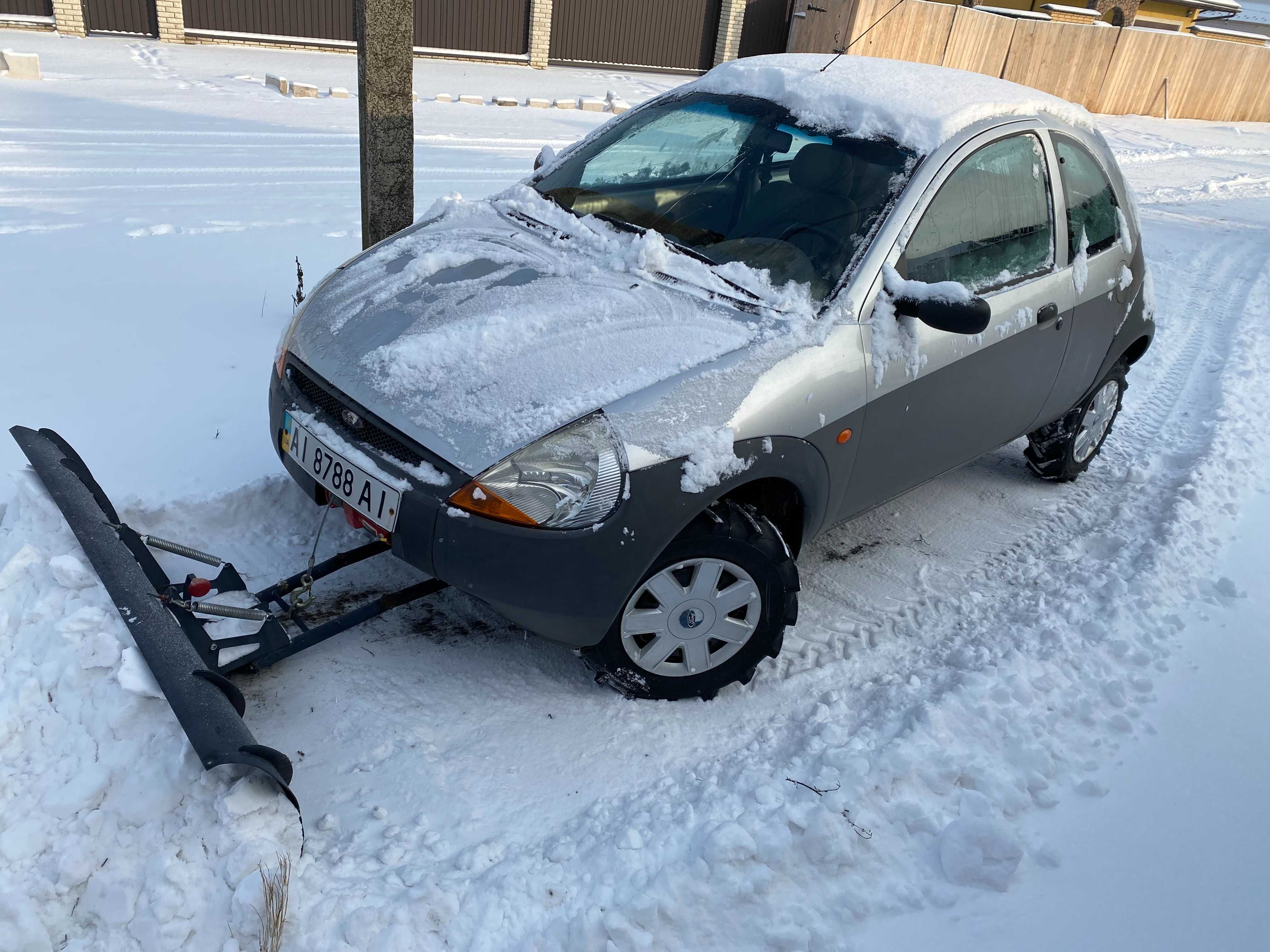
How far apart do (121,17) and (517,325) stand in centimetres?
1529

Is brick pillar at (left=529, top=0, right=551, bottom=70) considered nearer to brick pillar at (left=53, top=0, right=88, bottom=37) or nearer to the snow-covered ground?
brick pillar at (left=53, top=0, right=88, bottom=37)

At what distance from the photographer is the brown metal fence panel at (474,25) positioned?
16188 mm

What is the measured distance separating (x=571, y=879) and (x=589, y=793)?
32 cm

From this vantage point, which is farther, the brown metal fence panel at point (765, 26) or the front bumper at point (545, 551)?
the brown metal fence panel at point (765, 26)

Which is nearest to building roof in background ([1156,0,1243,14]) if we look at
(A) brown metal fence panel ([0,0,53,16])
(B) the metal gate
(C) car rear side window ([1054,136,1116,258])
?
(B) the metal gate

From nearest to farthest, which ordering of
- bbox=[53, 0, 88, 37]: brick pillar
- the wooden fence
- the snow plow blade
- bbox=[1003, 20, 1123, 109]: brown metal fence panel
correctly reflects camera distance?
the snow plow blade, bbox=[53, 0, 88, 37]: brick pillar, the wooden fence, bbox=[1003, 20, 1123, 109]: brown metal fence panel

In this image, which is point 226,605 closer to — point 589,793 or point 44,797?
point 44,797

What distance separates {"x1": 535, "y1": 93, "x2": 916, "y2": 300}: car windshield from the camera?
3232 mm

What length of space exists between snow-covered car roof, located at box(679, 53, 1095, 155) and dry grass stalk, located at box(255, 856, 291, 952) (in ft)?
9.66

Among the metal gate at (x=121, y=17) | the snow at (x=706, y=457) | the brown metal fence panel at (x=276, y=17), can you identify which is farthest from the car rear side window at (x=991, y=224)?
the metal gate at (x=121, y=17)

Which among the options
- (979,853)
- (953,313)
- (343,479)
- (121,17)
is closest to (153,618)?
(343,479)

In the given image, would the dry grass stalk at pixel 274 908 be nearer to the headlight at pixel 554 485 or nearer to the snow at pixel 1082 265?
the headlight at pixel 554 485

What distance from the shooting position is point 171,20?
48.3ft

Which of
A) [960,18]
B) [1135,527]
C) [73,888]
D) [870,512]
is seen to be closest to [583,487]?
[73,888]
